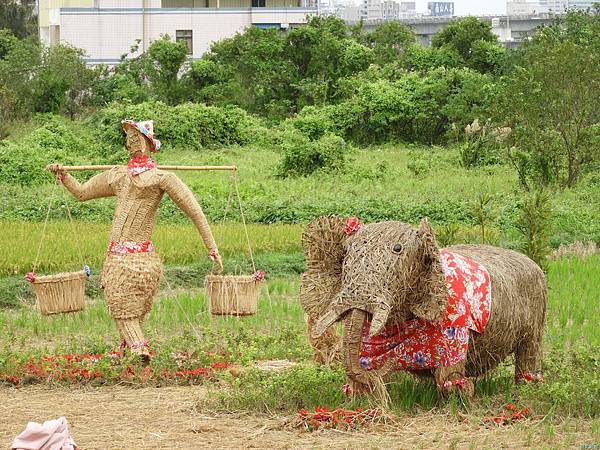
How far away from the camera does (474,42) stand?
34.8 metres

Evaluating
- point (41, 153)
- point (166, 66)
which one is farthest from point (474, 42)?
point (41, 153)

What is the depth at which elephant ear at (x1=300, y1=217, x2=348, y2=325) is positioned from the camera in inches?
288

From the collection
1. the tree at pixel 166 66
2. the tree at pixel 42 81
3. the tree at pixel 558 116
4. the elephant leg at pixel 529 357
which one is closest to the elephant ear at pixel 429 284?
the elephant leg at pixel 529 357

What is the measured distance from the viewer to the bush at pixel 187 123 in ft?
85.7

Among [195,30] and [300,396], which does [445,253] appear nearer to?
[300,396]

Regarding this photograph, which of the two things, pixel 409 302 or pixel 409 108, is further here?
pixel 409 108

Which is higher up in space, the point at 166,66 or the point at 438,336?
the point at 166,66

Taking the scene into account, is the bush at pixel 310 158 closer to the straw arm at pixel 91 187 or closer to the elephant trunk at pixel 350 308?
the straw arm at pixel 91 187

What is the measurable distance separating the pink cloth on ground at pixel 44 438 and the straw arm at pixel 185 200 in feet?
11.0

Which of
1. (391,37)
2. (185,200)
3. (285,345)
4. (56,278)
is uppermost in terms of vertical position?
(391,37)

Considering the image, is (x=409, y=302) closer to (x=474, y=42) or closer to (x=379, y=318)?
Result: (x=379, y=318)

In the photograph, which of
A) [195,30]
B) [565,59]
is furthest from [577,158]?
[195,30]

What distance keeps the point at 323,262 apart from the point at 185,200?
2.09 m

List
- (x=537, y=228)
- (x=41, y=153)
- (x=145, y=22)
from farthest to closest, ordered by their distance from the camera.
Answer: (x=145, y=22), (x=41, y=153), (x=537, y=228)
